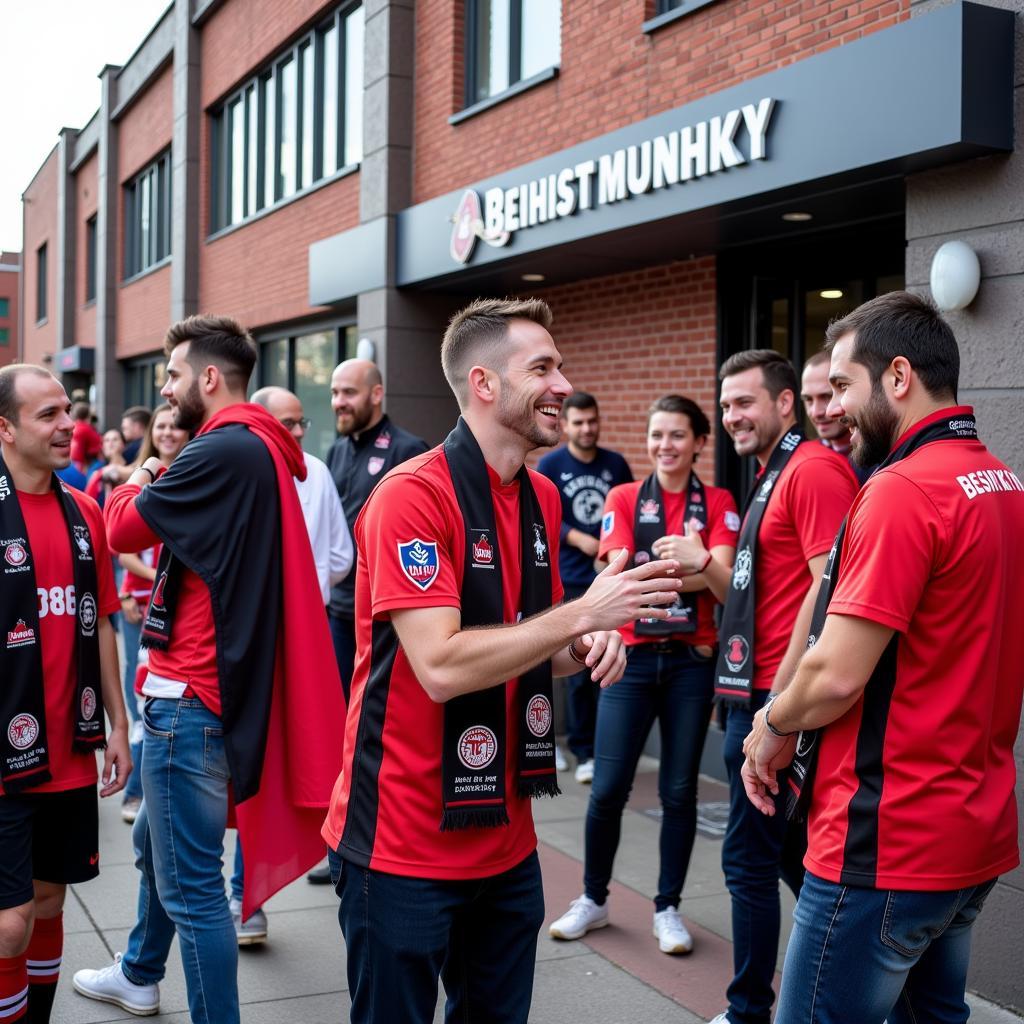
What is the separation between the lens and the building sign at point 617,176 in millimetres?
6117

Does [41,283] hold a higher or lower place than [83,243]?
higher

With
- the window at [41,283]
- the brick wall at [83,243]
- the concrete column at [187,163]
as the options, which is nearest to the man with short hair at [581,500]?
the concrete column at [187,163]

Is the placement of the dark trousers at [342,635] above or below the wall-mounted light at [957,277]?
below

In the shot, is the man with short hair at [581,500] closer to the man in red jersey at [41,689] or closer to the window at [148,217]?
the man in red jersey at [41,689]

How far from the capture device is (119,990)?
166 inches

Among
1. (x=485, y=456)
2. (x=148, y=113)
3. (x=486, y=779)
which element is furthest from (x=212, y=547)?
(x=148, y=113)

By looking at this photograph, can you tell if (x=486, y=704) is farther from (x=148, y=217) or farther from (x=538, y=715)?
(x=148, y=217)

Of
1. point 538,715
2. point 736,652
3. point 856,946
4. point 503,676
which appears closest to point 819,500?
point 736,652

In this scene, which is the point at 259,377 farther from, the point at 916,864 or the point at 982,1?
the point at 916,864

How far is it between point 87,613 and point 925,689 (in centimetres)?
252

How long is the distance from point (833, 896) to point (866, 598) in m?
0.64

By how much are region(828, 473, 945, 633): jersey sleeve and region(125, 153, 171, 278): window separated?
64.7 feet

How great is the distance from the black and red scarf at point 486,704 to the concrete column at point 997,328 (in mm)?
2440

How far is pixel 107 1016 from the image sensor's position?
418 cm
